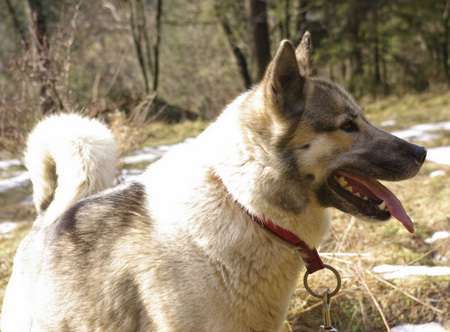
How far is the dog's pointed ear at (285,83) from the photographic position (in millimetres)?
2139

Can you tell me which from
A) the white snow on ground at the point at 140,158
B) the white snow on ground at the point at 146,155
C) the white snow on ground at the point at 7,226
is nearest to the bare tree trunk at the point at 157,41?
the white snow on ground at the point at 146,155

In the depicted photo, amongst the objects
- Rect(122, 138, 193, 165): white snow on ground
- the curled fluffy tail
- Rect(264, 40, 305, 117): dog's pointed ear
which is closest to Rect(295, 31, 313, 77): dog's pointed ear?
Rect(264, 40, 305, 117): dog's pointed ear

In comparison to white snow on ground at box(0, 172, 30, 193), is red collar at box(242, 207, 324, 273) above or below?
above

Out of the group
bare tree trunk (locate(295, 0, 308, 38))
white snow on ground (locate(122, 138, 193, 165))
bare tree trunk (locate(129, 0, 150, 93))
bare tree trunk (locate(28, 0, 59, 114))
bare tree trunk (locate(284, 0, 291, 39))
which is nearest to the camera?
bare tree trunk (locate(28, 0, 59, 114))

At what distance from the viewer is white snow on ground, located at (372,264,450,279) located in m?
3.43

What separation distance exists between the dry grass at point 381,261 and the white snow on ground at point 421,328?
1.5 inches

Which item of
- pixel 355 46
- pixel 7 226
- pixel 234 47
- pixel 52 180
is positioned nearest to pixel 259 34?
pixel 234 47

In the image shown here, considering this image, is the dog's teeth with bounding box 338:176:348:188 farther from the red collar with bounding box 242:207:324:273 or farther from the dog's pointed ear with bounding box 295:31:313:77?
the dog's pointed ear with bounding box 295:31:313:77

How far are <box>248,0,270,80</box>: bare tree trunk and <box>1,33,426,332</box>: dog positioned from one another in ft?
25.9

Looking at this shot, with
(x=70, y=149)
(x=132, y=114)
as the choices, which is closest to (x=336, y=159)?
(x=70, y=149)

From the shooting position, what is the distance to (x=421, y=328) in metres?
3.09

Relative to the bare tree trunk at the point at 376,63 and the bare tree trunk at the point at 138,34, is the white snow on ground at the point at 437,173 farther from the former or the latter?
the bare tree trunk at the point at 138,34

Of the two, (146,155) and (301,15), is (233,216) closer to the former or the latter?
(146,155)

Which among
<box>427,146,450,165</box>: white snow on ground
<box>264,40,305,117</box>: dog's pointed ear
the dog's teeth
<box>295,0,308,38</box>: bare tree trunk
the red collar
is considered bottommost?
<box>427,146,450,165</box>: white snow on ground
